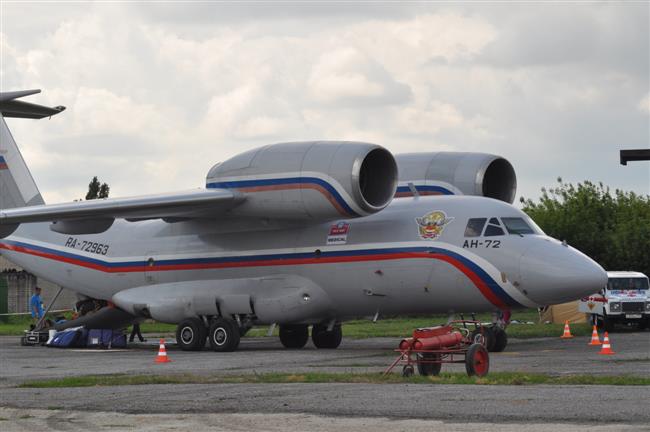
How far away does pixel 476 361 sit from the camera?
16.1 meters

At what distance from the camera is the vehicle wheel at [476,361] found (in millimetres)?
16000

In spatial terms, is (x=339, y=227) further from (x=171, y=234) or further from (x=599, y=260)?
(x=599, y=260)

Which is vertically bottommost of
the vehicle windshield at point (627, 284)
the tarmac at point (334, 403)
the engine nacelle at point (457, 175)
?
the tarmac at point (334, 403)

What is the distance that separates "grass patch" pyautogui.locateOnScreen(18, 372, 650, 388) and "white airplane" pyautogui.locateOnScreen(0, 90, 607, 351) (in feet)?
21.0

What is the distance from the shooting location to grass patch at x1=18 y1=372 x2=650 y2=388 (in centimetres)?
1503

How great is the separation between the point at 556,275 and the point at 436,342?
21.5 ft

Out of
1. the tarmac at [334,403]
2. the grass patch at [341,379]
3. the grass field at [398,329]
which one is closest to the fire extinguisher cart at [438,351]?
the grass patch at [341,379]

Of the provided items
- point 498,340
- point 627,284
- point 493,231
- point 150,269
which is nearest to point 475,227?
point 493,231

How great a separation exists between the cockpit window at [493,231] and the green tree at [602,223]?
2513 cm

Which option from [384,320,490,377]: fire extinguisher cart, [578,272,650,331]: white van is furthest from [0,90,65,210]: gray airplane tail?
[384,320,490,377]: fire extinguisher cart

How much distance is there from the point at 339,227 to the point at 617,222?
107ft

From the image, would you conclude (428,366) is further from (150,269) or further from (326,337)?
(150,269)

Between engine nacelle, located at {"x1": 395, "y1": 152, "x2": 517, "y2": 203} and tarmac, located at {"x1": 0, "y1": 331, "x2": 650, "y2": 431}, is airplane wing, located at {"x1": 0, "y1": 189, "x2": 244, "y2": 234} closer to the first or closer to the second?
engine nacelle, located at {"x1": 395, "y1": 152, "x2": 517, "y2": 203}

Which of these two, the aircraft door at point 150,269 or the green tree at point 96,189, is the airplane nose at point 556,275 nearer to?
the aircraft door at point 150,269
